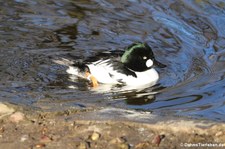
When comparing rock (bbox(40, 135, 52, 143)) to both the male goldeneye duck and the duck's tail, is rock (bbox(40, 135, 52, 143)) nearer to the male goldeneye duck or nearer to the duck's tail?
the male goldeneye duck

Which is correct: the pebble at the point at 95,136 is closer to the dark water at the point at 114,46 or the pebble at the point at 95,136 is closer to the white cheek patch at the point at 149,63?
the dark water at the point at 114,46

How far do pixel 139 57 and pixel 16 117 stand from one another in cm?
309

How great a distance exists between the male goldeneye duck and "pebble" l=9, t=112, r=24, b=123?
94.1 inches

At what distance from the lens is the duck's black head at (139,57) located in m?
8.46

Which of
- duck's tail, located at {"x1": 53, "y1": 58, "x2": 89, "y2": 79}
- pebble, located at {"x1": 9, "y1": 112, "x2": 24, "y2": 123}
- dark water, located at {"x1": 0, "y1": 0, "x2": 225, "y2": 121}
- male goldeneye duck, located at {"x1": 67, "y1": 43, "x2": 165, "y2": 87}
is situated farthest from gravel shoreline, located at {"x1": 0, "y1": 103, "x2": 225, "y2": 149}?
duck's tail, located at {"x1": 53, "y1": 58, "x2": 89, "y2": 79}

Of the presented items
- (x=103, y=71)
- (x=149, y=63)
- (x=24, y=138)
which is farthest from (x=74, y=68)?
(x=24, y=138)

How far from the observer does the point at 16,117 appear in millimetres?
6031

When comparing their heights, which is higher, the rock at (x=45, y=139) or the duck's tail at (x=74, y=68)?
the rock at (x=45, y=139)

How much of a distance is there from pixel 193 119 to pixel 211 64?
2840 millimetres

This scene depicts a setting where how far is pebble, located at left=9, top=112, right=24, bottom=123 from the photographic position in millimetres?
5961

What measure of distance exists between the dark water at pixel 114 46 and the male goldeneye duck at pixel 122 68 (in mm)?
212

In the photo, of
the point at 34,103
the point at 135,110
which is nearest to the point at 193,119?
the point at 135,110

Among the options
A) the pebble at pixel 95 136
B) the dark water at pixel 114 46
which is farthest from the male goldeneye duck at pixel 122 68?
the pebble at pixel 95 136

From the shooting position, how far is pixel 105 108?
666cm
